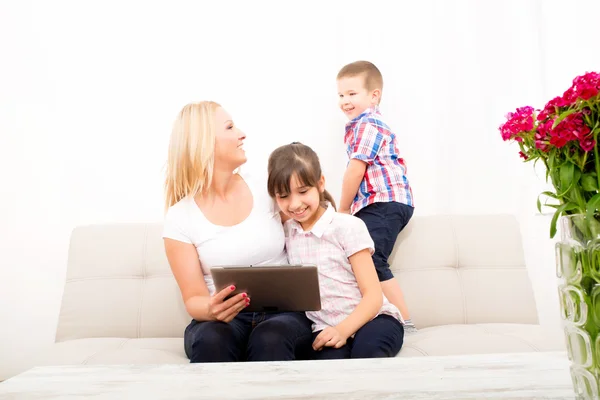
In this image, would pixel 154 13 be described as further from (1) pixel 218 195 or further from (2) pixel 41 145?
(1) pixel 218 195

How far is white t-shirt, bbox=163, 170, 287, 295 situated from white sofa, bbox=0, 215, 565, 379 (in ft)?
1.03

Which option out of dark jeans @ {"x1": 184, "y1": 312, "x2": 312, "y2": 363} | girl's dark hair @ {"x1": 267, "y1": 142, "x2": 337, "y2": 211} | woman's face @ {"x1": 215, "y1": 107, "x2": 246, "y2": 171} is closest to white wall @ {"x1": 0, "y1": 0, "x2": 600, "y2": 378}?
woman's face @ {"x1": 215, "y1": 107, "x2": 246, "y2": 171}

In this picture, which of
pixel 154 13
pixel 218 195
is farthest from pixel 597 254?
pixel 154 13

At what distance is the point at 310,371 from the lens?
1.15m

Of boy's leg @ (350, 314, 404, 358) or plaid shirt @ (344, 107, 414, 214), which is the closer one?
boy's leg @ (350, 314, 404, 358)

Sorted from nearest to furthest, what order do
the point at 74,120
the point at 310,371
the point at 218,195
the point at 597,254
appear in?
1. the point at 597,254
2. the point at 310,371
3. the point at 218,195
4. the point at 74,120

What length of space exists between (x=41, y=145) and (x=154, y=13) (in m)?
0.82

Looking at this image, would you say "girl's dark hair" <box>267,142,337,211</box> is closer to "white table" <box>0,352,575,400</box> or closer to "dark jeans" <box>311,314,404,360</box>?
"dark jeans" <box>311,314,404,360</box>

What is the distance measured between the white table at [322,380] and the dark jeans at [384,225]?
83cm

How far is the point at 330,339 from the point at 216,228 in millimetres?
514

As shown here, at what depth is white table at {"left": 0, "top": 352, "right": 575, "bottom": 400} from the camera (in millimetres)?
1010

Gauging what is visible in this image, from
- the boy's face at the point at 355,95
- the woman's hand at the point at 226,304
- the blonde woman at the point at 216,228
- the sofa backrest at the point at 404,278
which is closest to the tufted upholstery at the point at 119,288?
the sofa backrest at the point at 404,278

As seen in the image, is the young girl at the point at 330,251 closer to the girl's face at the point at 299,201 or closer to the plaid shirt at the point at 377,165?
the girl's face at the point at 299,201

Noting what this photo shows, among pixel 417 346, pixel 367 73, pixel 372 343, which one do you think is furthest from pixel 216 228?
pixel 367 73
